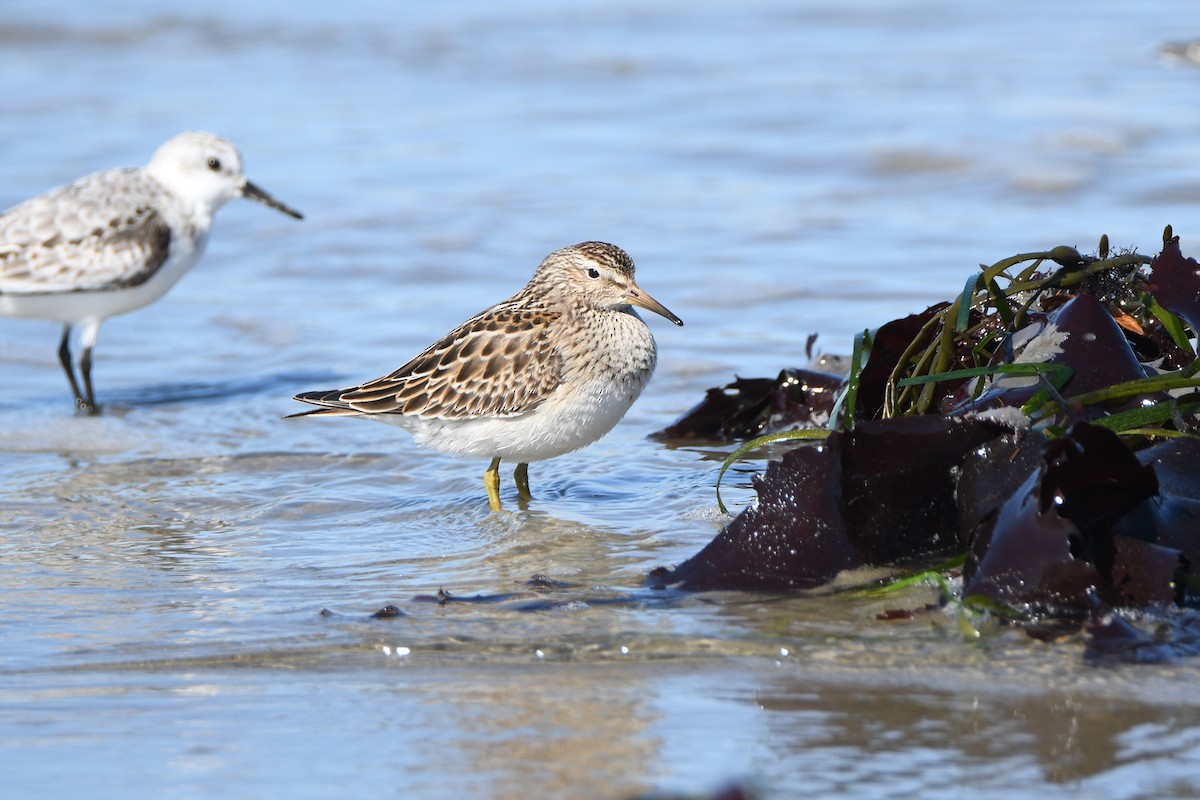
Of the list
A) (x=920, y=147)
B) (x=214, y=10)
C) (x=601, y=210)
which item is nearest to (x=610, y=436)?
(x=601, y=210)

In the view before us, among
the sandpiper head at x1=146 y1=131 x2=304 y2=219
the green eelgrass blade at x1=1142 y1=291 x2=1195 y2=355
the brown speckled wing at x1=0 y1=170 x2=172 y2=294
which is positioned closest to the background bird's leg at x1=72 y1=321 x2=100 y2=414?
the brown speckled wing at x1=0 y1=170 x2=172 y2=294

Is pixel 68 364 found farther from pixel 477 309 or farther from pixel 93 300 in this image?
pixel 477 309

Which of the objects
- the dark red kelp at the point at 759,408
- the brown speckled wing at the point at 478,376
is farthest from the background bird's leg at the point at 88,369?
the dark red kelp at the point at 759,408

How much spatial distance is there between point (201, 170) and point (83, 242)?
789mm

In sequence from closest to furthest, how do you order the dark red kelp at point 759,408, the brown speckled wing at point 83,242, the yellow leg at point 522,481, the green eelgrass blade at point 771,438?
1. the green eelgrass blade at point 771,438
2. the yellow leg at point 522,481
3. the dark red kelp at point 759,408
4. the brown speckled wing at point 83,242

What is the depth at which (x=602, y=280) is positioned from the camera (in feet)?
18.3

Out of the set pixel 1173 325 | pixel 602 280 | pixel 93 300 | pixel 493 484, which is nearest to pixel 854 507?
pixel 1173 325

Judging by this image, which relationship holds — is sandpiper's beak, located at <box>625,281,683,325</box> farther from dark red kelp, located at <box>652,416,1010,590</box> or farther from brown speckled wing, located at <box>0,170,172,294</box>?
brown speckled wing, located at <box>0,170,172,294</box>

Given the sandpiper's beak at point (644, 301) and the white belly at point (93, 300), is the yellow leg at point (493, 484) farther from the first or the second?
the white belly at point (93, 300)

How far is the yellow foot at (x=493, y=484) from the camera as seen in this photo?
5270 mm

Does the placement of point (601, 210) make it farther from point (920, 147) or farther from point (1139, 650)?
point (1139, 650)

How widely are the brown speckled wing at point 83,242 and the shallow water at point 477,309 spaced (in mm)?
481

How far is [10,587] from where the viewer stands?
4.38 m

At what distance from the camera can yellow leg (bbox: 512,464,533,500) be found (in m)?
5.44
